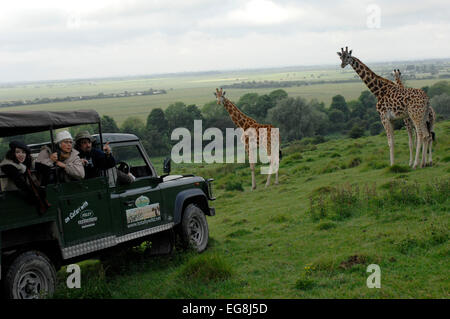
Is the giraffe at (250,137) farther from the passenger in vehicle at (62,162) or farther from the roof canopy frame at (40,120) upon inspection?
the passenger in vehicle at (62,162)

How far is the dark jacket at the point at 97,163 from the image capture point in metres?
8.21

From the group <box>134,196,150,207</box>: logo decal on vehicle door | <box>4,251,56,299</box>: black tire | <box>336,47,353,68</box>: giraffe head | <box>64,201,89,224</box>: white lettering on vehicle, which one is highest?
<box>336,47,353,68</box>: giraffe head

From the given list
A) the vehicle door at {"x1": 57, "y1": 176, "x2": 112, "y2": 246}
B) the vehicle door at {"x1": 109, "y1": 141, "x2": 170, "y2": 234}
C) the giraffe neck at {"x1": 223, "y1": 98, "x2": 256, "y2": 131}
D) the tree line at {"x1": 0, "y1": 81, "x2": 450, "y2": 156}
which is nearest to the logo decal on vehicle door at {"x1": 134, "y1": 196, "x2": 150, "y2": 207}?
the vehicle door at {"x1": 109, "y1": 141, "x2": 170, "y2": 234}

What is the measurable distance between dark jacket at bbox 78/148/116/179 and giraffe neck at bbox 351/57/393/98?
12.2m

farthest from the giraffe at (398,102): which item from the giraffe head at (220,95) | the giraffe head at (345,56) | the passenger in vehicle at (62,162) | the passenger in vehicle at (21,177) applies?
the passenger in vehicle at (21,177)

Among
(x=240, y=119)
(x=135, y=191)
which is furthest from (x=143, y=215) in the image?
(x=240, y=119)

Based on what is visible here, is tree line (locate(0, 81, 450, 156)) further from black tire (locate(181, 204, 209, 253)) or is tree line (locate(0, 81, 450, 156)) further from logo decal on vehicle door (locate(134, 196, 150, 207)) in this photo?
logo decal on vehicle door (locate(134, 196, 150, 207))

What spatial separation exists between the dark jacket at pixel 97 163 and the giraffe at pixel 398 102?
11572 mm

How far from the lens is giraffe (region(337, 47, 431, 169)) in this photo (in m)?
→ 16.8

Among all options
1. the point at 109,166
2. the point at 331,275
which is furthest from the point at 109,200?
the point at 331,275

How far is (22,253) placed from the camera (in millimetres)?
6902

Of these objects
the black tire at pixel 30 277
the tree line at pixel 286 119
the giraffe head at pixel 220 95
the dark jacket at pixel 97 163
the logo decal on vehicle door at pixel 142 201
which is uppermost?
the giraffe head at pixel 220 95

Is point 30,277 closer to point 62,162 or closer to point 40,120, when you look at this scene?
point 62,162
